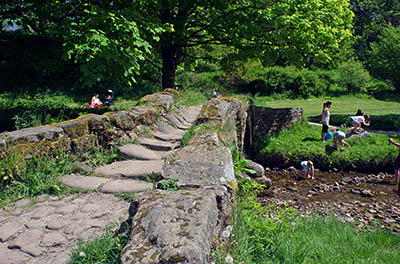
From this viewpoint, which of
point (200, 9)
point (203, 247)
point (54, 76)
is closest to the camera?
point (203, 247)

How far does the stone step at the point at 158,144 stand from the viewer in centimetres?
534

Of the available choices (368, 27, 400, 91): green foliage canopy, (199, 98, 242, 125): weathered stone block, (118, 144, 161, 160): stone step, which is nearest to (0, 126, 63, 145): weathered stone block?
(118, 144, 161, 160): stone step

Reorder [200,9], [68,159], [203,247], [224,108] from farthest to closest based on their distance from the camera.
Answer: [200,9], [224,108], [68,159], [203,247]

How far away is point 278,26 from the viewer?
9.88 m

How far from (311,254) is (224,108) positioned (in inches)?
157

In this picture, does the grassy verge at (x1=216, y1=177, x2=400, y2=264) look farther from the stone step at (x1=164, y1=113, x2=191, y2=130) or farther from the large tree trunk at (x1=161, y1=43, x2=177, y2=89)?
the large tree trunk at (x1=161, y1=43, x2=177, y2=89)

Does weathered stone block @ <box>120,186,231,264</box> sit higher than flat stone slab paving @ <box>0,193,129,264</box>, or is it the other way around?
weathered stone block @ <box>120,186,231,264</box>

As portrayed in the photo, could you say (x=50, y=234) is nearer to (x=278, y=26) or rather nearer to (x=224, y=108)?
(x=224, y=108)

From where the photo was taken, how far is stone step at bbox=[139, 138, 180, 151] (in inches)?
210

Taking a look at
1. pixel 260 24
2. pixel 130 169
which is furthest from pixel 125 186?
pixel 260 24

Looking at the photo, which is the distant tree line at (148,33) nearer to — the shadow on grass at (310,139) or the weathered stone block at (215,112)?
the weathered stone block at (215,112)

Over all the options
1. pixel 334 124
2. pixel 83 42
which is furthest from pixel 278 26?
pixel 334 124

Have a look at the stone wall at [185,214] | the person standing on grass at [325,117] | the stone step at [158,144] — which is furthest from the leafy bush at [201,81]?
the stone wall at [185,214]

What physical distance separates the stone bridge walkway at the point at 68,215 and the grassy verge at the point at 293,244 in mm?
1159
